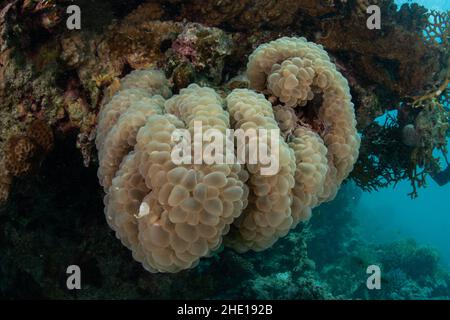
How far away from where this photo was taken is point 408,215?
229ft

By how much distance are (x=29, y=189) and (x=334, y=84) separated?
3977 mm

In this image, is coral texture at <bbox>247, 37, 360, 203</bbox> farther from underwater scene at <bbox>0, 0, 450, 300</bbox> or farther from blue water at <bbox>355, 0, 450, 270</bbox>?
blue water at <bbox>355, 0, 450, 270</bbox>

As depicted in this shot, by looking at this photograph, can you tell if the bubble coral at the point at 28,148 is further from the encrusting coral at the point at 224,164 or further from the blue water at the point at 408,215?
the blue water at the point at 408,215

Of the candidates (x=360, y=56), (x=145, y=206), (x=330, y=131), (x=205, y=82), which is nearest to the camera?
(x=145, y=206)

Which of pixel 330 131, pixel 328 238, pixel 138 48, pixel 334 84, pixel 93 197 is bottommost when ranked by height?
pixel 328 238

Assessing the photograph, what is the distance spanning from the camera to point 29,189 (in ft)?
15.7

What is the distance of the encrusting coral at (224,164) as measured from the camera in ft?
10.0

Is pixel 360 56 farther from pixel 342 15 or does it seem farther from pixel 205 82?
pixel 205 82

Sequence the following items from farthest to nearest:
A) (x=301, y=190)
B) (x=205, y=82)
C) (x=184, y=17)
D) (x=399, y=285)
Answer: (x=399, y=285), (x=184, y=17), (x=205, y=82), (x=301, y=190)

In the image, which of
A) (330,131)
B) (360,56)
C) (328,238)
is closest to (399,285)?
(328,238)

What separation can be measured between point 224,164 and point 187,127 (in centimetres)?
58

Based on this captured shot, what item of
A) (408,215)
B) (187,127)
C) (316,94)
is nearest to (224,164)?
(187,127)

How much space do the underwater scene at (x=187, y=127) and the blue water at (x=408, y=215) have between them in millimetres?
23737

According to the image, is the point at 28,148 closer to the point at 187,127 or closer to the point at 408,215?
the point at 187,127
